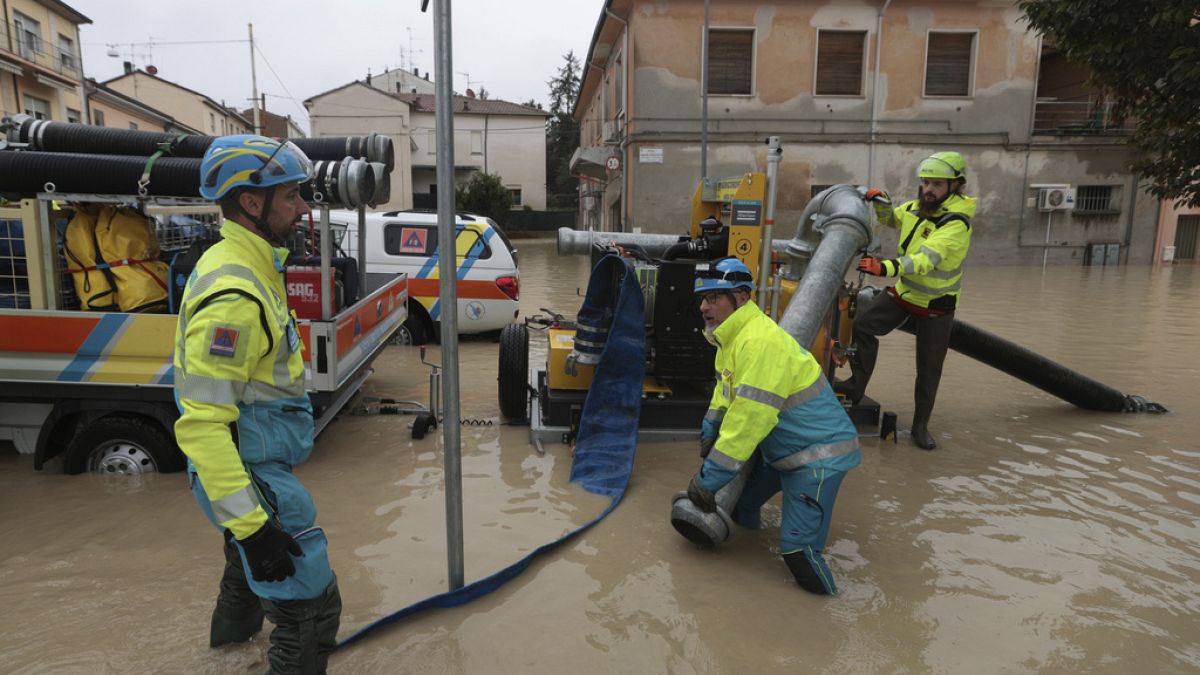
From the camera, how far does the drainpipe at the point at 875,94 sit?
2097 cm

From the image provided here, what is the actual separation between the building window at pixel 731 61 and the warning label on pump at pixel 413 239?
1409 centimetres

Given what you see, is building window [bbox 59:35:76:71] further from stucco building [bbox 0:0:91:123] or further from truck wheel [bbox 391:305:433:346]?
truck wheel [bbox 391:305:433:346]

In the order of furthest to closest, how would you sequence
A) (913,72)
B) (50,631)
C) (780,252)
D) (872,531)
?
(913,72) → (780,252) → (872,531) → (50,631)

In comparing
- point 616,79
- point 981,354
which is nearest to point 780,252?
point 981,354

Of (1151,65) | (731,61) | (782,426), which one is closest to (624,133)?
(731,61)

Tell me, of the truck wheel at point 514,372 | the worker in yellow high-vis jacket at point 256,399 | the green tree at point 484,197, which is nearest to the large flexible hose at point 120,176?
the truck wheel at point 514,372

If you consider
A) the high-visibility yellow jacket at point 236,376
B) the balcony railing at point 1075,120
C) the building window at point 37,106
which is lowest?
the high-visibility yellow jacket at point 236,376

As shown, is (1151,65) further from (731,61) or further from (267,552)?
(731,61)

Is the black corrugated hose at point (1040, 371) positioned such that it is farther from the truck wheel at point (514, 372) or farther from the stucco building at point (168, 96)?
the stucco building at point (168, 96)

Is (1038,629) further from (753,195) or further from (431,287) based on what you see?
(431,287)

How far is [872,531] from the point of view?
4.44 metres

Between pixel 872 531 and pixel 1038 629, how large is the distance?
1133mm

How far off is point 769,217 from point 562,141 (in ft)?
197

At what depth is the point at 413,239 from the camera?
368 inches
